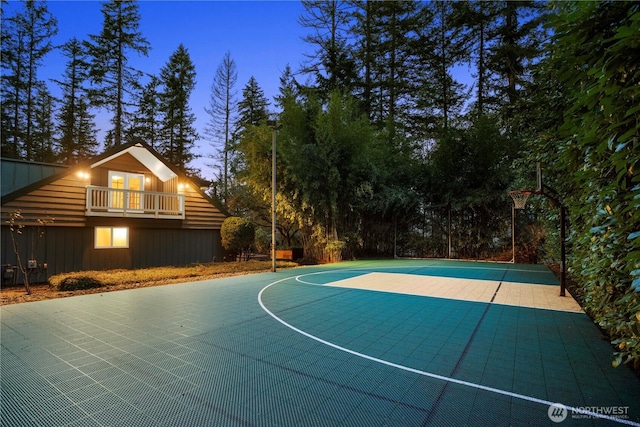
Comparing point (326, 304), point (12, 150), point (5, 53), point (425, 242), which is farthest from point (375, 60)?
point (12, 150)

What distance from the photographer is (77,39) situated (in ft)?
50.5

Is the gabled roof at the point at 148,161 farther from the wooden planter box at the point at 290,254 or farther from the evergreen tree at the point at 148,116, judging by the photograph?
the evergreen tree at the point at 148,116

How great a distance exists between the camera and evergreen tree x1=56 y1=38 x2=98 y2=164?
51.0ft

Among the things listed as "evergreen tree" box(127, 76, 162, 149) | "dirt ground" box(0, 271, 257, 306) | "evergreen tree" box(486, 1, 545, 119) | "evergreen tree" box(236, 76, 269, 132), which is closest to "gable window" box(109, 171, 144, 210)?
"dirt ground" box(0, 271, 257, 306)

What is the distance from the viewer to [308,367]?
251 centimetres

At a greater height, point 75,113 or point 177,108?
point 177,108

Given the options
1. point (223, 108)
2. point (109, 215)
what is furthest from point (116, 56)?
point (109, 215)

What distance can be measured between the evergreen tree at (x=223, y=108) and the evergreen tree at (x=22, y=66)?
824cm

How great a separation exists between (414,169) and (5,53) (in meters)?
20.1

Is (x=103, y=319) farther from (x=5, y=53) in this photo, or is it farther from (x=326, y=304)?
(x=5, y=53)

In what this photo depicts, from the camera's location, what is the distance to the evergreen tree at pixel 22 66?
14.5 m

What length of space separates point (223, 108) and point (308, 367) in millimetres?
20712

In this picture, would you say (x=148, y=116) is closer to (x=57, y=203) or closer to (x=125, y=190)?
(x=125, y=190)

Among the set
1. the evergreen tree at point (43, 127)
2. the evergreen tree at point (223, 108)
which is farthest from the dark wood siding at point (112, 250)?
the evergreen tree at point (43, 127)
